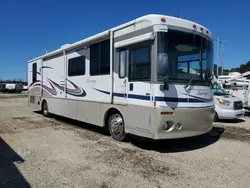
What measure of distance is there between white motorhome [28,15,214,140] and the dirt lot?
0.54 meters

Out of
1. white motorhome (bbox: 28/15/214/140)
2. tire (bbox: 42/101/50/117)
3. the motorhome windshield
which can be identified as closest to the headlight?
white motorhome (bbox: 28/15/214/140)

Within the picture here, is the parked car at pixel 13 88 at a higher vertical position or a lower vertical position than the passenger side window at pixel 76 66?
lower

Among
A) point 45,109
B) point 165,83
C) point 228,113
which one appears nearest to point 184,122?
point 165,83

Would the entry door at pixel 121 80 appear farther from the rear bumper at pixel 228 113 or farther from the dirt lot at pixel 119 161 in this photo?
the rear bumper at pixel 228 113

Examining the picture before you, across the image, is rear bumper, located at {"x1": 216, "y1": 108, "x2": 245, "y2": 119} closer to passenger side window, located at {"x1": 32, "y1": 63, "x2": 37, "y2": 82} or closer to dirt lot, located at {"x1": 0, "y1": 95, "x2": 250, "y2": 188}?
dirt lot, located at {"x1": 0, "y1": 95, "x2": 250, "y2": 188}

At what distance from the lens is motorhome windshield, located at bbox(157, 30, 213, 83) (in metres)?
5.34

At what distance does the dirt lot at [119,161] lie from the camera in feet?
13.4

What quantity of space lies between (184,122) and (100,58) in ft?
10.6

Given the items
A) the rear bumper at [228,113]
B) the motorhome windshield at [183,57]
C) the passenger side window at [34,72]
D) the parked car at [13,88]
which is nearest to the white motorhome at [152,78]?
the motorhome windshield at [183,57]

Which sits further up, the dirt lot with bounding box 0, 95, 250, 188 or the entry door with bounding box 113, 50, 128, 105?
the entry door with bounding box 113, 50, 128, 105

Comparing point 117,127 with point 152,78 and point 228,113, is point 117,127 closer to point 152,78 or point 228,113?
point 152,78

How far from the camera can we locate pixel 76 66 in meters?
8.75

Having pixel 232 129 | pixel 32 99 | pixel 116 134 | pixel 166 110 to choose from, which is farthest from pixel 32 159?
pixel 32 99

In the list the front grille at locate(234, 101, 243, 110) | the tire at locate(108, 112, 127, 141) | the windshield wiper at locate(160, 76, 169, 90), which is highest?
the windshield wiper at locate(160, 76, 169, 90)
